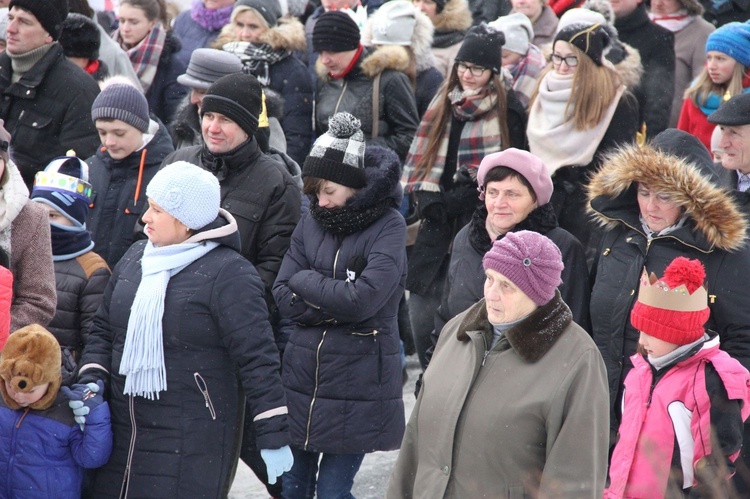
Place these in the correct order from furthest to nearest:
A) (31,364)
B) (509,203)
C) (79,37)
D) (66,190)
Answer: (79,37)
(66,190)
(509,203)
(31,364)

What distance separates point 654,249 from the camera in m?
4.73

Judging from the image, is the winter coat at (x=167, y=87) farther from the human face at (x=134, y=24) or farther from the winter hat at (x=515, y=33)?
the winter hat at (x=515, y=33)

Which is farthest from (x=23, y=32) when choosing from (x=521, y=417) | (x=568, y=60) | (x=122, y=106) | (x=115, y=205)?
(x=521, y=417)

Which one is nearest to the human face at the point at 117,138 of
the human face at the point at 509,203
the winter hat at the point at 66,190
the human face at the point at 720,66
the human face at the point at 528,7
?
the winter hat at the point at 66,190

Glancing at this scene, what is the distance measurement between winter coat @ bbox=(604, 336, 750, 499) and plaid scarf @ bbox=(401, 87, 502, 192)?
2211mm

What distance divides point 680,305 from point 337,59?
3777 millimetres

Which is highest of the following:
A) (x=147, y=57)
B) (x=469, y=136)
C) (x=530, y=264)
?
(x=530, y=264)

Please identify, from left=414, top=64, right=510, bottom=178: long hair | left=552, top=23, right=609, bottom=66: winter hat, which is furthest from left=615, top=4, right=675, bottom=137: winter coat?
left=414, top=64, right=510, bottom=178: long hair

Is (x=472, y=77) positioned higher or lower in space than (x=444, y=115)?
higher

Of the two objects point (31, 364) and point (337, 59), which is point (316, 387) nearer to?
point (31, 364)

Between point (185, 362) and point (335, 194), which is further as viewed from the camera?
point (335, 194)

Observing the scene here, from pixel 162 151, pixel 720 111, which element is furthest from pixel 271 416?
pixel 720 111

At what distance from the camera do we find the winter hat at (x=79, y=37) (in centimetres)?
714

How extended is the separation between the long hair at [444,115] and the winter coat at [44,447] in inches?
110
